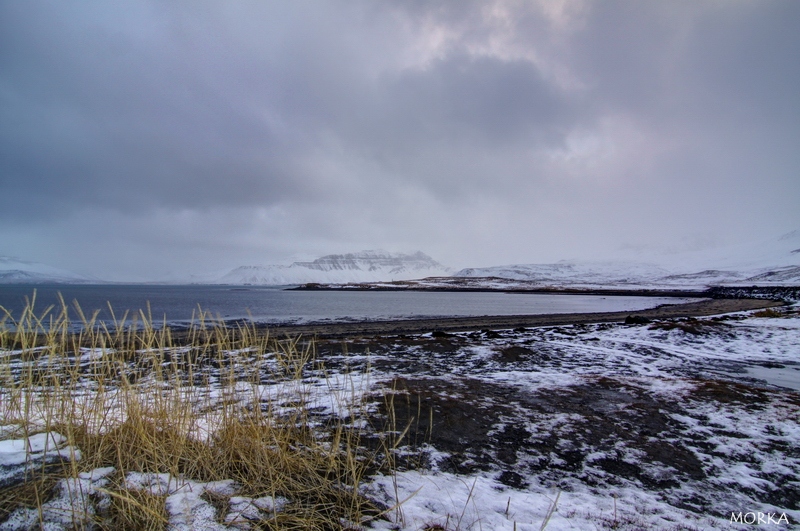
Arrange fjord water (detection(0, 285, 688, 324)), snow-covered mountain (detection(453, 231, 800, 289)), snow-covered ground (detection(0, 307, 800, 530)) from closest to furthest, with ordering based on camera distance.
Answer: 1. snow-covered ground (detection(0, 307, 800, 530))
2. fjord water (detection(0, 285, 688, 324))
3. snow-covered mountain (detection(453, 231, 800, 289))

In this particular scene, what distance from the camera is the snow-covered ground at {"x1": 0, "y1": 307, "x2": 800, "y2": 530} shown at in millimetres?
3693

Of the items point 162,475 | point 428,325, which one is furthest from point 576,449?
point 428,325

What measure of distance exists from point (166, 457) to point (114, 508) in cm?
76

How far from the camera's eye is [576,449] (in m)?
5.47

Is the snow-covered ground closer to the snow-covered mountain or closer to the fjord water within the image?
the fjord water

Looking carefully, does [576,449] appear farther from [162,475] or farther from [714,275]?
[714,275]

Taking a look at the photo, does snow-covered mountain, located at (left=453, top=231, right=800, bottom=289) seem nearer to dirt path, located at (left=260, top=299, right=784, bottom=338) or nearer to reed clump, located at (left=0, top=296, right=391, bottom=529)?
dirt path, located at (left=260, top=299, right=784, bottom=338)

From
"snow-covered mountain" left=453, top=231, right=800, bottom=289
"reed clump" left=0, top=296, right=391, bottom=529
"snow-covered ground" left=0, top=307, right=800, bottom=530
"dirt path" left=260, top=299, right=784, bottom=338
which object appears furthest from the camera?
"snow-covered mountain" left=453, top=231, right=800, bottom=289

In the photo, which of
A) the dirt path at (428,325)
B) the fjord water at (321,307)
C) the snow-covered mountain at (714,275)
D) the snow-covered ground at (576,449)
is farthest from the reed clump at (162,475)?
the snow-covered mountain at (714,275)

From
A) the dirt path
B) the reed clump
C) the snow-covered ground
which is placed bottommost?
the dirt path

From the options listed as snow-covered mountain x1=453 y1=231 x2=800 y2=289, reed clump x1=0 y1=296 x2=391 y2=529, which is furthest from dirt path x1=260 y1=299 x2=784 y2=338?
snow-covered mountain x1=453 y1=231 x2=800 y2=289

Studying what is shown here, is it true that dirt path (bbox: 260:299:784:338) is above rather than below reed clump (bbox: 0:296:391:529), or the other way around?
below

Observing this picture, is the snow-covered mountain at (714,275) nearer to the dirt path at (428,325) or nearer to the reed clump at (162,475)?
the dirt path at (428,325)

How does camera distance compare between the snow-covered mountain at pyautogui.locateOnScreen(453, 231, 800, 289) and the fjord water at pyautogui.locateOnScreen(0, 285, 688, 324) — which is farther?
the snow-covered mountain at pyautogui.locateOnScreen(453, 231, 800, 289)
